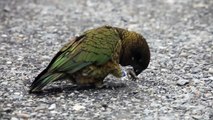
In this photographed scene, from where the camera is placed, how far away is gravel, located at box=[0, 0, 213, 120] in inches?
232

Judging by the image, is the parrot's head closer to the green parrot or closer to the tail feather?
the green parrot

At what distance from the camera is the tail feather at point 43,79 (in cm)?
597

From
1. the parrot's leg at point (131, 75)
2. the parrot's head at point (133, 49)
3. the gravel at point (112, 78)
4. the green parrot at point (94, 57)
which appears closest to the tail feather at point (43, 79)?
the green parrot at point (94, 57)

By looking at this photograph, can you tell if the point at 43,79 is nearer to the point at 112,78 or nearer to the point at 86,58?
the point at 86,58

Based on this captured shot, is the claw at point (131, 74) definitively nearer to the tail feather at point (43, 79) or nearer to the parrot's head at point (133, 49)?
the parrot's head at point (133, 49)

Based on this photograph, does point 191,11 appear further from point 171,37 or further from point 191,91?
point 191,91

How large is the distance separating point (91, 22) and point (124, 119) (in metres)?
5.17

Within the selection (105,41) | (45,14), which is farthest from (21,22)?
(105,41)

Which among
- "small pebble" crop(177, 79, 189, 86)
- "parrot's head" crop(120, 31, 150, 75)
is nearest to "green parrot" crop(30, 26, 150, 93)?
"parrot's head" crop(120, 31, 150, 75)

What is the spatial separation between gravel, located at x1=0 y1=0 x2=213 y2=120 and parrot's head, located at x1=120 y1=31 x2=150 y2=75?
37cm

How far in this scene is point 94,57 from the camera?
6.14 m

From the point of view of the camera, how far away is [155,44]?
29.5ft

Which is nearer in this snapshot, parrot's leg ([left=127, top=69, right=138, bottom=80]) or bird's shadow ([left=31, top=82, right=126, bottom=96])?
bird's shadow ([left=31, top=82, right=126, bottom=96])

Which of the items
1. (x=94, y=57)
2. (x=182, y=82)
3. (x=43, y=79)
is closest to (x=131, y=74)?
(x=182, y=82)
